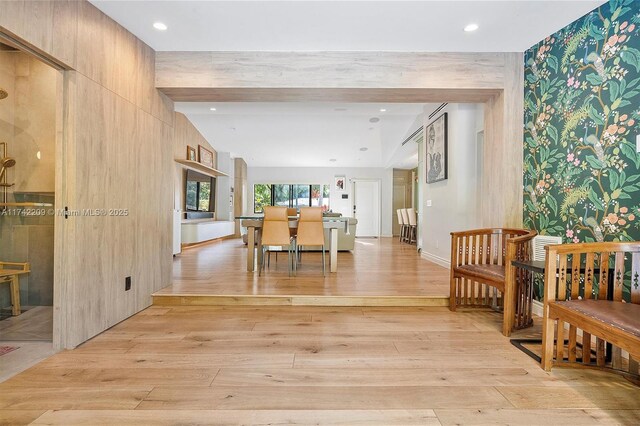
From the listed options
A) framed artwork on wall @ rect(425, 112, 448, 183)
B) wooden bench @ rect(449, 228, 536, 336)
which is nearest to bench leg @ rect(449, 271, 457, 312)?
wooden bench @ rect(449, 228, 536, 336)

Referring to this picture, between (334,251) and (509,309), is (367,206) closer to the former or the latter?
(334,251)

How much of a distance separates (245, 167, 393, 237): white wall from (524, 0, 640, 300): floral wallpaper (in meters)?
7.30

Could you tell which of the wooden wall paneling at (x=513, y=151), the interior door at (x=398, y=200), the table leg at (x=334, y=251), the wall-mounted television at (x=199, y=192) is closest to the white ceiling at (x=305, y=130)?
the interior door at (x=398, y=200)

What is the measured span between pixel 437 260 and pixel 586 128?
2.94 m

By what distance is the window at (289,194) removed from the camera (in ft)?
34.7

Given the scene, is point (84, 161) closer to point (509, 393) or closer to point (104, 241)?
point (104, 241)

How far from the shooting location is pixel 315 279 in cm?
380

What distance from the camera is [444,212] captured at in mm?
4703

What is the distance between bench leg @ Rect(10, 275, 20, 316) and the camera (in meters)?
2.70

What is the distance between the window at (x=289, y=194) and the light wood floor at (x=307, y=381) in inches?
323

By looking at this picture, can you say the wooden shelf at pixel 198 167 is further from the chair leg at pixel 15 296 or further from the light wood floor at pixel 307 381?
the light wood floor at pixel 307 381

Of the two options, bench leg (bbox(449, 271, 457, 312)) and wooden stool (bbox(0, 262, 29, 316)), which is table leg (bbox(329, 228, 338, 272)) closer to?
bench leg (bbox(449, 271, 457, 312))

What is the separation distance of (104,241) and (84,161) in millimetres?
646

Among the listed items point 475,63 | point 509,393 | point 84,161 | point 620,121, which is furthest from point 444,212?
point 84,161
